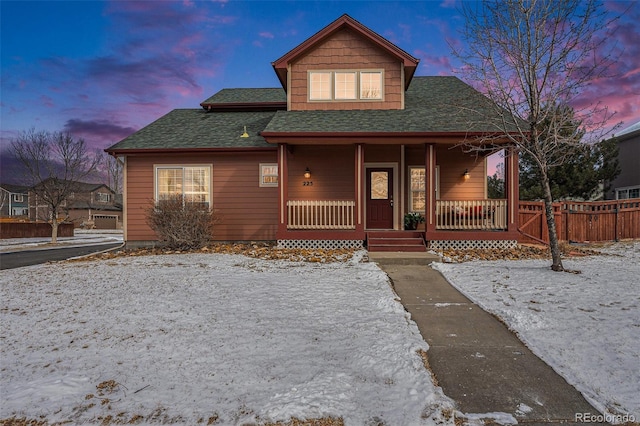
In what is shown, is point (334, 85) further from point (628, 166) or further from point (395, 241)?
point (628, 166)

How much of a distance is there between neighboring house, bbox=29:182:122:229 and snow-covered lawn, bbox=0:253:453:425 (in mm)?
37103

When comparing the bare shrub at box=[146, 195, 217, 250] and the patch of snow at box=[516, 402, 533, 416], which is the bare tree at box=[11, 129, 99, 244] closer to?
the bare shrub at box=[146, 195, 217, 250]

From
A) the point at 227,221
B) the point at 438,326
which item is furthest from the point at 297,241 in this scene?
the point at 438,326

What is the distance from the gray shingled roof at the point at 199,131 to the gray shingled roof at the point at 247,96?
2.19 feet

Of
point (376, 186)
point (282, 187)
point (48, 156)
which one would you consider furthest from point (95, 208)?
point (376, 186)

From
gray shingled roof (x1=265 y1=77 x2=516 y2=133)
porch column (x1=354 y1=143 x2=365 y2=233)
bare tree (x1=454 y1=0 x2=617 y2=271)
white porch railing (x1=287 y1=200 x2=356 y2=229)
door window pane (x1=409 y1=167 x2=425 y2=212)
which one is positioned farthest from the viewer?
door window pane (x1=409 y1=167 x2=425 y2=212)

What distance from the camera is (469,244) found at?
9.66 metres

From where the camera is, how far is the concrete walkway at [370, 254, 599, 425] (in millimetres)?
2369

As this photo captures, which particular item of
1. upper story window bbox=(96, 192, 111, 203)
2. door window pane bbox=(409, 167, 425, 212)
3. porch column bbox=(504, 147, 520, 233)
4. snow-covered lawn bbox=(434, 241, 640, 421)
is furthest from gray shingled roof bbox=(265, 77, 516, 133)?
upper story window bbox=(96, 192, 111, 203)

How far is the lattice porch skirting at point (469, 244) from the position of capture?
9.59 meters

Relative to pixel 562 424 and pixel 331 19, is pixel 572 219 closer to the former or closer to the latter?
pixel 331 19

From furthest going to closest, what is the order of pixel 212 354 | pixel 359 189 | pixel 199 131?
1. pixel 199 131
2. pixel 359 189
3. pixel 212 354

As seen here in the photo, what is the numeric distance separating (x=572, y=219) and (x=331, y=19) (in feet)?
36.5

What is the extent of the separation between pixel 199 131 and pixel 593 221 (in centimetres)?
1475
